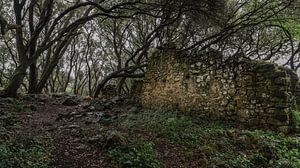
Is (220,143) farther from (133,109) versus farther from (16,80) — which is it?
(16,80)

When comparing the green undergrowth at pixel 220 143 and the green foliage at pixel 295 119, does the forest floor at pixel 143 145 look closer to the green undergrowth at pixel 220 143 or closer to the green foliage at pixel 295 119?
the green undergrowth at pixel 220 143

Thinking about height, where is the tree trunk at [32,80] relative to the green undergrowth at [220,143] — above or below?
above

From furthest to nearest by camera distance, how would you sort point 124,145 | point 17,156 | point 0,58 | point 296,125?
1. point 0,58
2. point 296,125
3. point 124,145
4. point 17,156

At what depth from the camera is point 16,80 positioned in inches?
423

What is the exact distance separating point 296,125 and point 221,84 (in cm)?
219

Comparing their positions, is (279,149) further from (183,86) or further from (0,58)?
(0,58)

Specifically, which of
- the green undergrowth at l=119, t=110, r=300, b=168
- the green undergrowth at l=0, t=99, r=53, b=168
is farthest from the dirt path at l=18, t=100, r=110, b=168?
the green undergrowth at l=119, t=110, r=300, b=168

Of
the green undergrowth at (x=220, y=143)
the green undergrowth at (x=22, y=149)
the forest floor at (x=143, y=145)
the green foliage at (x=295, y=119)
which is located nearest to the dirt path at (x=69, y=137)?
the forest floor at (x=143, y=145)

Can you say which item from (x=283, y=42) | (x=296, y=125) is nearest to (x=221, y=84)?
(x=296, y=125)

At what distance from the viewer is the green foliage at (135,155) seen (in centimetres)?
528

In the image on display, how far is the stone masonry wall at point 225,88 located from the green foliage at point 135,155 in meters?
3.36

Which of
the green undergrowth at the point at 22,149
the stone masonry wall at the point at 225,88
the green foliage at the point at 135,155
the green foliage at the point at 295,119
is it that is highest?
the stone masonry wall at the point at 225,88

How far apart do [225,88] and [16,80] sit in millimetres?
6966

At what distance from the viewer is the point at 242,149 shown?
6453 mm
